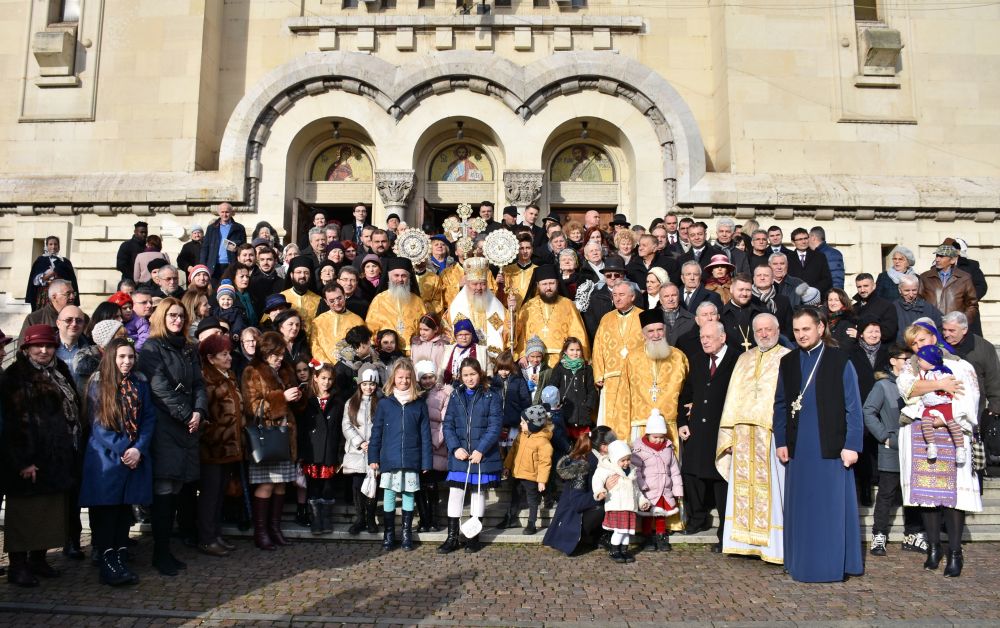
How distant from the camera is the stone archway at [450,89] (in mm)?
13461

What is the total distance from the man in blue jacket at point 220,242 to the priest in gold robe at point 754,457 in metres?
7.58

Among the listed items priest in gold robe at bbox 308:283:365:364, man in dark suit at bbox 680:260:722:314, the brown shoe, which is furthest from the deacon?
the brown shoe

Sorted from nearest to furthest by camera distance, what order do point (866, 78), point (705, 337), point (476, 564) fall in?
point (476, 564)
point (705, 337)
point (866, 78)

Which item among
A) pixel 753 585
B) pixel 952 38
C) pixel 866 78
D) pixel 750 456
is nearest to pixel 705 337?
pixel 750 456

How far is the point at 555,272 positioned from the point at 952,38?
10.0 metres

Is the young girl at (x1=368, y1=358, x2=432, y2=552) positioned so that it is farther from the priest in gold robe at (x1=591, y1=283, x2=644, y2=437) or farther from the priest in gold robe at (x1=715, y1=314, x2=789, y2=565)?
the priest in gold robe at (x1=715, y1=314, x2=789, y2=565)

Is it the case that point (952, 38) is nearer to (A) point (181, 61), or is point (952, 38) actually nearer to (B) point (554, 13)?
(B) point (554, 13)

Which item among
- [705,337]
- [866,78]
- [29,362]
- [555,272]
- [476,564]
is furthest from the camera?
[866,78]

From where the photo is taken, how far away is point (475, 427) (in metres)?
7.19

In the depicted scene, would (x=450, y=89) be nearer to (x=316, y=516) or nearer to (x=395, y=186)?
(x=395, y=186)

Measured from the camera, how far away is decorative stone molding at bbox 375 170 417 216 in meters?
13.5

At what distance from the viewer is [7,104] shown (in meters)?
14.2

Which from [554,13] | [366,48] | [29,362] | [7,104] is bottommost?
[29,362]

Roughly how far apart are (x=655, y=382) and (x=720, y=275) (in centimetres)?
212
